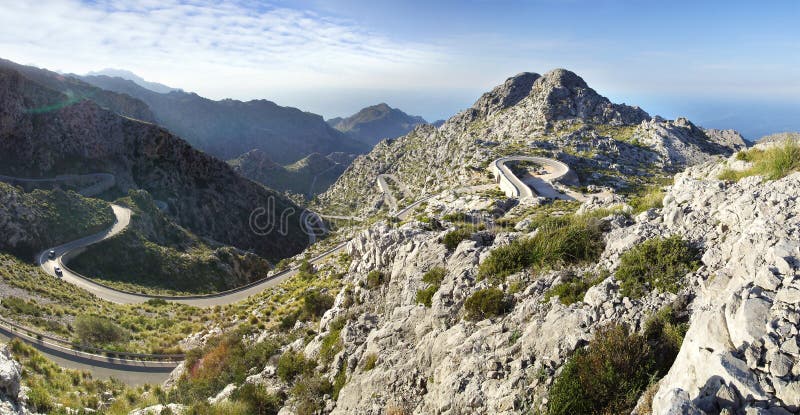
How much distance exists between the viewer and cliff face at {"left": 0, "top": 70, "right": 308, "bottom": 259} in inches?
2803

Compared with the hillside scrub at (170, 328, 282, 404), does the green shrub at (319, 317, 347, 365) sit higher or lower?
higher

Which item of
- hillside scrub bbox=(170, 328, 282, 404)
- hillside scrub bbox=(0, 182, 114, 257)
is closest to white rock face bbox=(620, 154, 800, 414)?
hillside scrub bbox=(170, 328, 282, 404)

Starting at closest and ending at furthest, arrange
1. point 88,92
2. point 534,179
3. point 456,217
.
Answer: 1. point 456,217
2. point 534,179
3. point 88,92

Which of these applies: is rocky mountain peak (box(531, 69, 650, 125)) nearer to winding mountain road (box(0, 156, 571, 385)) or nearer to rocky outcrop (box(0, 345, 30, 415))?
winding mountain road (box(0, 156, 571, 385))

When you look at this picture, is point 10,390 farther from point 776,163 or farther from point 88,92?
point 88,92

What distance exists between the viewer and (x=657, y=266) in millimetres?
8930

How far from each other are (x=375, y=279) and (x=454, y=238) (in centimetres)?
467

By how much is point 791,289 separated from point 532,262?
636 cm

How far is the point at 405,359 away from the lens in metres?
11.4

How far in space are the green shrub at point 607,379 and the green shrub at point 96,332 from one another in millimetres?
28369

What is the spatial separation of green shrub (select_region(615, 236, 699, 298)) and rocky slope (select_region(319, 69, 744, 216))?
4732 cm

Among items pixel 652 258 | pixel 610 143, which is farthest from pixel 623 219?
pixel 610 143

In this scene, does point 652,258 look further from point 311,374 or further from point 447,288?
point 311,374

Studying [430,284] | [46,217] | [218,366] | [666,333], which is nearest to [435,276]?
[430,284]
